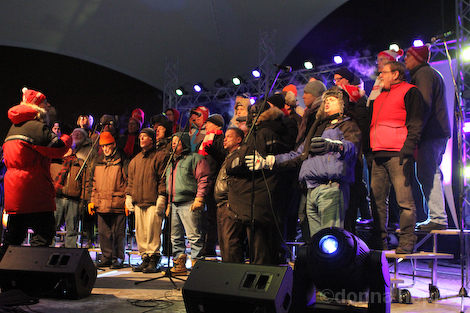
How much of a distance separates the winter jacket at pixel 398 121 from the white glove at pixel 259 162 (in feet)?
3.84

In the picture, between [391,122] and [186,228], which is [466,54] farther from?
[186,228]

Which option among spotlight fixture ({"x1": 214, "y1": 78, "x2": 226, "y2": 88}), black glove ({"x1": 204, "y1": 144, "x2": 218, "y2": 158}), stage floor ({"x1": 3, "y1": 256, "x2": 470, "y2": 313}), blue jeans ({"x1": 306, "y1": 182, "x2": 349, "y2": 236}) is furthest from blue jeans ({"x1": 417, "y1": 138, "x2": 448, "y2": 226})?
spotlight fixture ({"x1": 214, "y1": 78, "x2": 226, "y2": 88})

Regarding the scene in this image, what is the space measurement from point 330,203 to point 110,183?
3.43m

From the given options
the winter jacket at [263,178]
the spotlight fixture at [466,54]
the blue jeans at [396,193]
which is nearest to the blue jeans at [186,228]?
the winter jacket at [263,178]

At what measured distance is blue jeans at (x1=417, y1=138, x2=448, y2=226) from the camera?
4.52 meters

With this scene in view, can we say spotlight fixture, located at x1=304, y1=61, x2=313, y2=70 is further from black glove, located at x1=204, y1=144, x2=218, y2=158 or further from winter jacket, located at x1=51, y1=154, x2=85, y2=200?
winter jacket, located at x1=51, y1=154, x2=85, y2=200

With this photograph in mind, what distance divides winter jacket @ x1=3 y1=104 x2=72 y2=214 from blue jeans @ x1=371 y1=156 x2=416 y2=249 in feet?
10.1

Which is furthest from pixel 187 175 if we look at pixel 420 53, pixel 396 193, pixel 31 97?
pixel 420 53

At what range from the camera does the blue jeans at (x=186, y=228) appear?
17.7 feet

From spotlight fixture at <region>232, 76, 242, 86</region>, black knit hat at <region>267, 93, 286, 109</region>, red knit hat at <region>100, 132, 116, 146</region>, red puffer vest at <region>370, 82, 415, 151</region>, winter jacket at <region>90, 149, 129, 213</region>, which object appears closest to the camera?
red puffer vest at <region>370, 82, 415, 151</region>

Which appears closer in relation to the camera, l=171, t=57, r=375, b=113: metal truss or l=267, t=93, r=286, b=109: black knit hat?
l=267, t=93, r=286, b=109: black knit hat

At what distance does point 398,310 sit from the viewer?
146 inches

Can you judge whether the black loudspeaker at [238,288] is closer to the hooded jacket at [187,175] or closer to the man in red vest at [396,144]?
the man in red vest at [396,144]

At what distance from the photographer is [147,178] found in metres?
5.74
